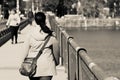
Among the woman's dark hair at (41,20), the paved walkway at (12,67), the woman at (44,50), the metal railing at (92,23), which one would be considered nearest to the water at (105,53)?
the paved walkway at (12,67)

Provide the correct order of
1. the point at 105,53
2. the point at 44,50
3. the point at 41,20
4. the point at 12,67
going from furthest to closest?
the point at 105,53
the point at 12,67
the point at 44,50
the point at 41,20

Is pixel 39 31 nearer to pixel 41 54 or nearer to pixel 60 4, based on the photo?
pixel 41 54

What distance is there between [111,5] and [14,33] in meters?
129

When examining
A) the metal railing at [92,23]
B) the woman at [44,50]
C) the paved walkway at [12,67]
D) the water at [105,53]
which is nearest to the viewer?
the woman at [44,50]

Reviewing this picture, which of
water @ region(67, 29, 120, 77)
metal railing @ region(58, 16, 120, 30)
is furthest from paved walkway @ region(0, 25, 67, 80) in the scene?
metal railing @ region(58, 16, 120, 30)

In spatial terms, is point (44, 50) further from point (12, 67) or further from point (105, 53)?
point (105, 53)

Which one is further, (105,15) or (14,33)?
(105,15)

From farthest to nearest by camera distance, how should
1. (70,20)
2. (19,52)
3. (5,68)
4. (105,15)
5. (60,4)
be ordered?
(105,15)
(70,20)
(60,4)
(19,52)
(5,68)

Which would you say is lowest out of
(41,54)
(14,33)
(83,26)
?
(83,26)

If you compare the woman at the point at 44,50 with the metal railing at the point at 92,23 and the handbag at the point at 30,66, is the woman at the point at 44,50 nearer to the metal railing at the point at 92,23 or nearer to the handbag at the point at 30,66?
the handbag at the point at 30,66

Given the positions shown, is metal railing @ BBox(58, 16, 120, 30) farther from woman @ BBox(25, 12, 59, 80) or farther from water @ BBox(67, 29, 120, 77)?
woman @ BBox(25, 12, 59, 80)

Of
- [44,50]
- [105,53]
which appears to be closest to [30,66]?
[44,50]

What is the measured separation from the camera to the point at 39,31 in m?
Answer: 8.73

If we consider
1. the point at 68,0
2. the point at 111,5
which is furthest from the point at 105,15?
the point at 68,0
